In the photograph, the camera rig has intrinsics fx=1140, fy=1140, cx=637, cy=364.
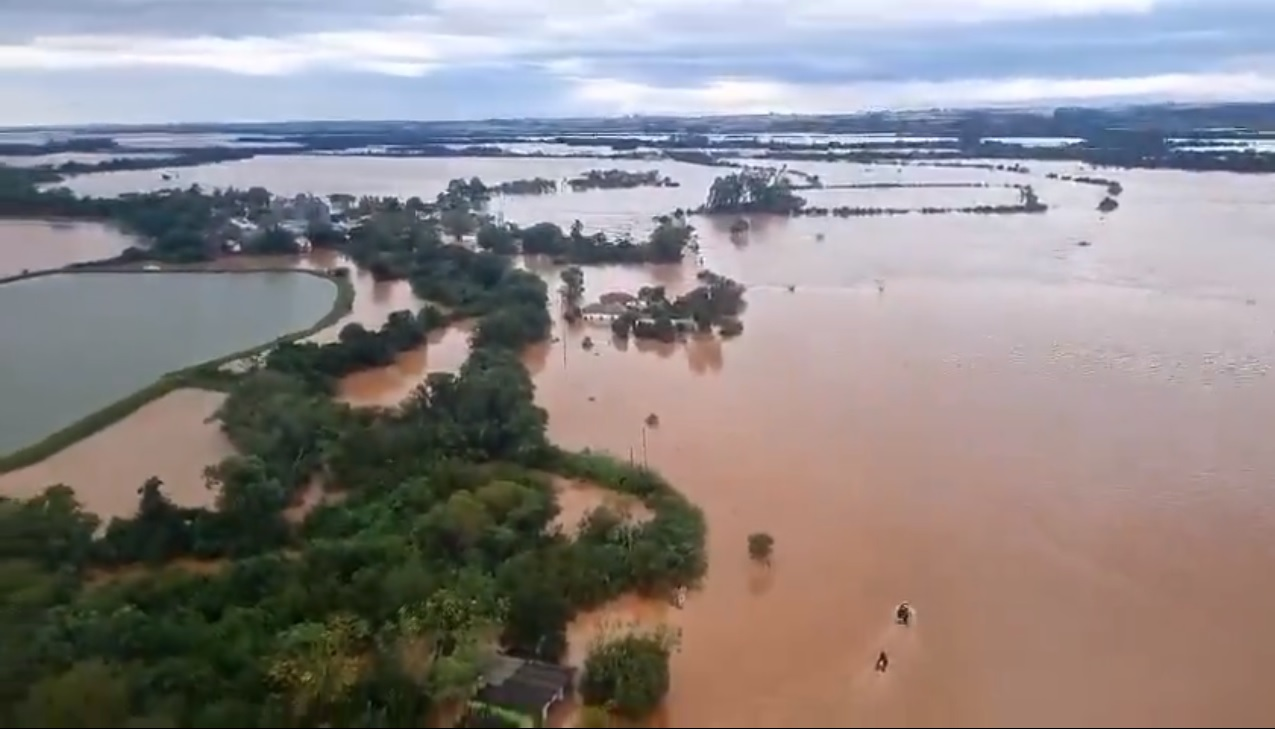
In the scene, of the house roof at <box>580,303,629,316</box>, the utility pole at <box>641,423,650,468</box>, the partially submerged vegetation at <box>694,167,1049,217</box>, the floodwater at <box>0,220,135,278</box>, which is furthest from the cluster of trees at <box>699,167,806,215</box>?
the utility pole at <box>641,423,650,468</box>

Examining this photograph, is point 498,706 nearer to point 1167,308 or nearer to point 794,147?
point 1167,308

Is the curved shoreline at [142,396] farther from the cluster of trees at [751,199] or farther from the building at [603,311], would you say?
the cluster of trees at [751,199]

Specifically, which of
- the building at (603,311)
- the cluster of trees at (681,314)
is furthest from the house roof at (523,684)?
the building at (603,311)

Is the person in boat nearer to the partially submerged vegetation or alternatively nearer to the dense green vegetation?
the dense green vegetation

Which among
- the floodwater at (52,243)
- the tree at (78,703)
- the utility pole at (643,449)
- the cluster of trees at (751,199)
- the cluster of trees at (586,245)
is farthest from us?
the cluster of trees at (751,199)

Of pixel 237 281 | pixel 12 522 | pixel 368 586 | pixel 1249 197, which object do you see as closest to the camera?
pixel 368 586

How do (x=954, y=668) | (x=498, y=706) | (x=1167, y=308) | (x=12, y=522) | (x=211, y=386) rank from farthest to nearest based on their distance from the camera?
(x=1167, y=308) < (x=211, y=386) < (x=12, y=522) < (x=954, y=668) < (x=498, y=706)

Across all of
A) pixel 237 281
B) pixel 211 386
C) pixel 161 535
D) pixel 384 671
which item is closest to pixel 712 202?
pixel 237 281
